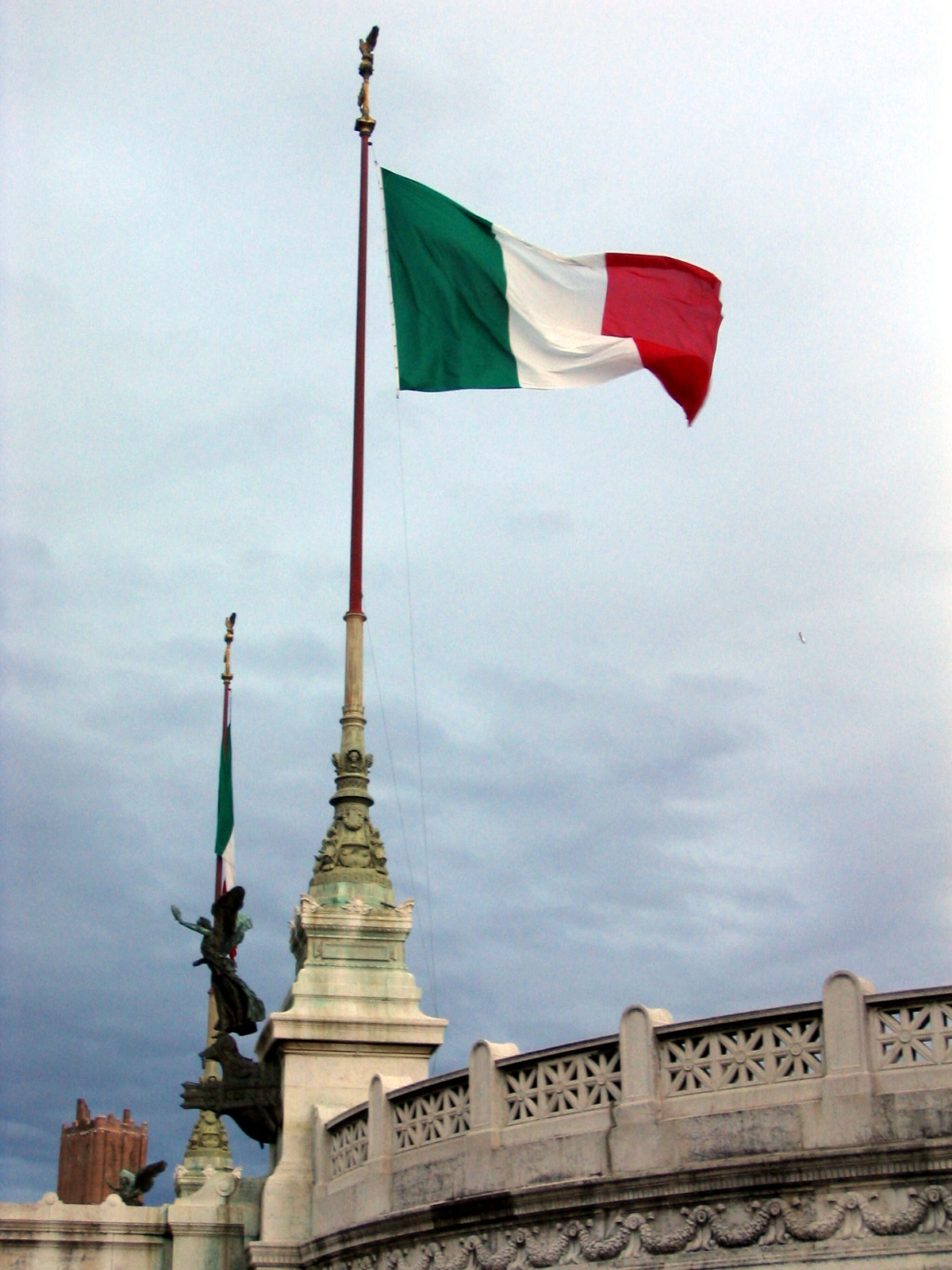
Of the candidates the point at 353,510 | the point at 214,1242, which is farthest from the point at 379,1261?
the point at 353,510

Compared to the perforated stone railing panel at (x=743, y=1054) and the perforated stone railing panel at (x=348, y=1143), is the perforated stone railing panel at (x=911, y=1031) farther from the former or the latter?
the perforated stone railing panel at (x=348, y=1143)

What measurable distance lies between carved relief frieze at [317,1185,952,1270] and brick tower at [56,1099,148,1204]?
166 ft

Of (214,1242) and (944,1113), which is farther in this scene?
(214,1242)

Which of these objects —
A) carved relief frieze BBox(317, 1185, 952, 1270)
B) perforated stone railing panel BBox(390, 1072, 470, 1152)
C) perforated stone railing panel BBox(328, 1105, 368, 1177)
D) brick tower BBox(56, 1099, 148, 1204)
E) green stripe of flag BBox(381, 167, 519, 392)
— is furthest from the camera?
brick tower BBox(56, 1099, 148, 1204)

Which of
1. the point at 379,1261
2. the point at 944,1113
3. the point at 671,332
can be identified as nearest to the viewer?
the point at 944,1113

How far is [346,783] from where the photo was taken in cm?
2508

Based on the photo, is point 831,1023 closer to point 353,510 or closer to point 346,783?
point 346,783

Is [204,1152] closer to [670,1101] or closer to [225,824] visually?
[225,824]

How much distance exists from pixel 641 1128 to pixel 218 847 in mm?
25259

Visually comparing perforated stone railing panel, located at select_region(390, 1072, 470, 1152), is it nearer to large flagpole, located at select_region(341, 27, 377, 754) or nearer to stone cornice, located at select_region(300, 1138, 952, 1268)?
stone cornice, located at select_region(300, 1138, 952, 1268)

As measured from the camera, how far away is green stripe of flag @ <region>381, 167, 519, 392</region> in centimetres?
2730

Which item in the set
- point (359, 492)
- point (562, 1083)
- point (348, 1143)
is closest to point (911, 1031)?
point (562, 1083)

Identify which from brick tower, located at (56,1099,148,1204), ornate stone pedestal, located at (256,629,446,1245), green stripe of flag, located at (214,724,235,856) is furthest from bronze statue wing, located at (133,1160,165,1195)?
brick tower, located at (56,1099,148,1204)

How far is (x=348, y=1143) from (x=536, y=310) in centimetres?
1298
